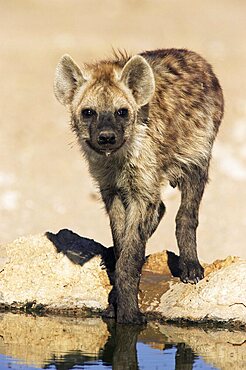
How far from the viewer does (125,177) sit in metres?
7.12

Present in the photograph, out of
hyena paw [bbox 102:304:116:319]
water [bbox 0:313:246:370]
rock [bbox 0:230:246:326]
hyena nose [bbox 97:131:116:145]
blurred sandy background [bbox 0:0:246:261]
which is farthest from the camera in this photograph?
blurred sandy background [bbox 0:0:246:261]

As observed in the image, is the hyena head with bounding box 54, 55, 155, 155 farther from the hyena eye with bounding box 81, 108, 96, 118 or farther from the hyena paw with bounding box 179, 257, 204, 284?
the hyena paw with bounding box 179, 257, 204, 284

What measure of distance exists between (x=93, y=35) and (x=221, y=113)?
39.6 ft

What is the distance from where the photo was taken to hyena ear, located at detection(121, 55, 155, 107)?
698 cm

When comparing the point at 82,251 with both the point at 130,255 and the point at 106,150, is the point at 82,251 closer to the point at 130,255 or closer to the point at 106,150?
the point at 130,255

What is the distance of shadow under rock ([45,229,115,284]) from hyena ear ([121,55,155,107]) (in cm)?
118

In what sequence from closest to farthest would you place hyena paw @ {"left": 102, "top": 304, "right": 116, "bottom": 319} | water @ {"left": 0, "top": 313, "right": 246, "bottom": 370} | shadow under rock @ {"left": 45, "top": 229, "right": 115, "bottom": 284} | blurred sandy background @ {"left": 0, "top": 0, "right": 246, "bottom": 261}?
1. water @ {"left": 0, "top": 313, "right": 246, "bottom": 370}
2. hyena paw @ {"left": 102, "top": 304, "right": 116, "bottom": 319}
3. shadow under rock @ {"left": 45, "top": 229, "right": 115, "bottom": 284}
4. blurred sandy background @ {"left": 0, "top": 0, "right": 246, "bottom": 261}

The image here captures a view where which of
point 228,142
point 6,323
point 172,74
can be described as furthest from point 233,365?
point 228,142

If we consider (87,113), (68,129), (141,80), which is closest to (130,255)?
(87,113)

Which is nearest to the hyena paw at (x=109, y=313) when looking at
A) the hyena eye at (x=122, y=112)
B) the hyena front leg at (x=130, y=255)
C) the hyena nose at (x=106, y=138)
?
the hyena front leg at (x=130, y=255)

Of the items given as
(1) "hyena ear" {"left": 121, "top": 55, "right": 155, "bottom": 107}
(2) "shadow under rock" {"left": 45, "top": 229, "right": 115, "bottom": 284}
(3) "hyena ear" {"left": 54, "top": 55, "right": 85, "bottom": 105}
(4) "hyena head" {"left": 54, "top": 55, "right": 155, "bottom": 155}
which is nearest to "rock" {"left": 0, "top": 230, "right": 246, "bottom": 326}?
(2) "shadow under rock" {"left": 45, "top": 229, "right": 115, "bottom": 284}

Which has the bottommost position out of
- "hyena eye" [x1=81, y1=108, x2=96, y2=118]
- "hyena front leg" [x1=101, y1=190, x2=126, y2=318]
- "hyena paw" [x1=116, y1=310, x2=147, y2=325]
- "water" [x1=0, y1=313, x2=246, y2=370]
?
"water" [x1=0, y1=313, x2=246, y2=370]

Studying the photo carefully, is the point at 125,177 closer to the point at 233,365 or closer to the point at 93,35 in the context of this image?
the point at 233,365

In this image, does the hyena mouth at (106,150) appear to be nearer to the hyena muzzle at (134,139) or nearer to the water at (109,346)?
the hyena muzzle at (134,139)
